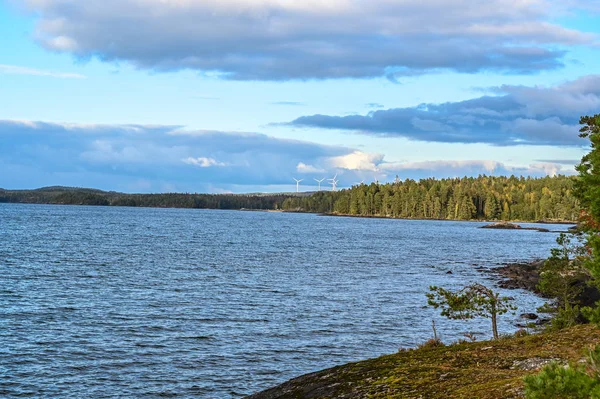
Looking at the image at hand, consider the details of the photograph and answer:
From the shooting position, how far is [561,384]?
6965 millimetres

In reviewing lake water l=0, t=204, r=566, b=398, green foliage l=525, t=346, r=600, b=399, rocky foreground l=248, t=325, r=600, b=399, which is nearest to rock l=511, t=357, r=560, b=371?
rocky foreground l=248, t=325, r=600, b=399

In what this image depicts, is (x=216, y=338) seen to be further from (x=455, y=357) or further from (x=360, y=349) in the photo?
(x=455, y=357)

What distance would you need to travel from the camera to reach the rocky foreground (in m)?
13.0

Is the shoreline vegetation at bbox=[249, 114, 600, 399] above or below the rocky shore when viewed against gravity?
above

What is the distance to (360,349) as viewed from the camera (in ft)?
108

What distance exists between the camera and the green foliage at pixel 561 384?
6949mm

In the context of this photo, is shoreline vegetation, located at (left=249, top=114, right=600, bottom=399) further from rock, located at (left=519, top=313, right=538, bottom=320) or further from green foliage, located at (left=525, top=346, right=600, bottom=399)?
rock, located at (left=519, top=313, right=538, bottom=320)

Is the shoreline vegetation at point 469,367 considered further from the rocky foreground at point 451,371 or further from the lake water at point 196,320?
the lake water at point 196,320

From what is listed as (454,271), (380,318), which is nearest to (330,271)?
(454,271)

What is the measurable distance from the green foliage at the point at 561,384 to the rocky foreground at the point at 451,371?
4.50 m

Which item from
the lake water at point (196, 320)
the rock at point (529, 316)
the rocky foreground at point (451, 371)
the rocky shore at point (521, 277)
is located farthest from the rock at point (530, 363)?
the rocky shore at point (521, 277)

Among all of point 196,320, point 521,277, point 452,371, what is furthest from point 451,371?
point 521,277

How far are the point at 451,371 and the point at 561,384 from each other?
317 inches

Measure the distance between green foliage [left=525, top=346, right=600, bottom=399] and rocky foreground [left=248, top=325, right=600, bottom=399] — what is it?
450 centimetres
